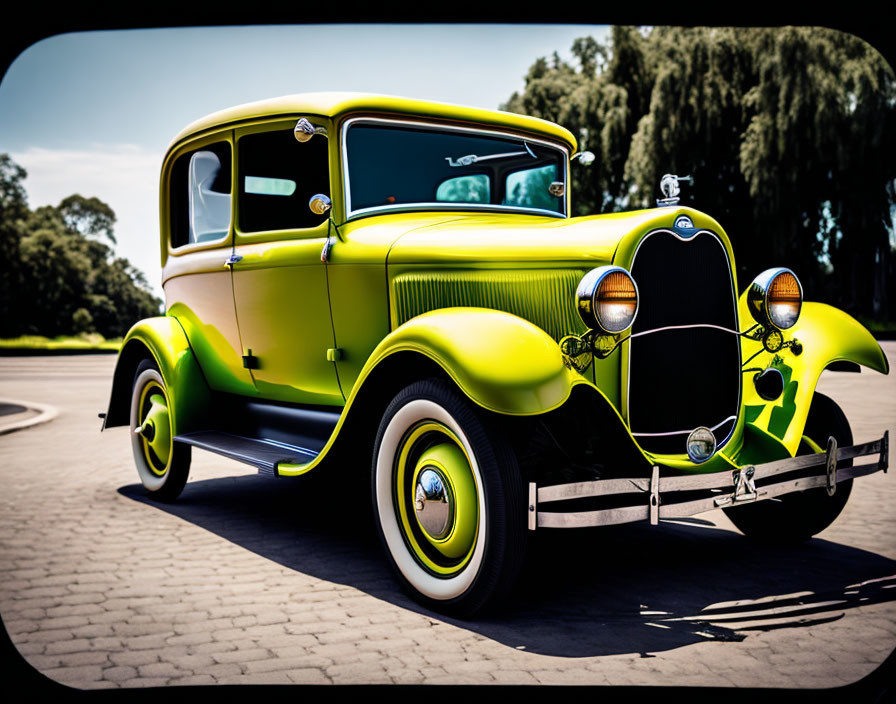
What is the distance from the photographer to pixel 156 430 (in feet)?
18.1

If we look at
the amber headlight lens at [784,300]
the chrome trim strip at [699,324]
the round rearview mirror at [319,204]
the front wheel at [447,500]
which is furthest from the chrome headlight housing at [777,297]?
the round rearview mirror at [319,204]

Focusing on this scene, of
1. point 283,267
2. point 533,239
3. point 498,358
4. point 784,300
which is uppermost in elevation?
Result: point 533,239

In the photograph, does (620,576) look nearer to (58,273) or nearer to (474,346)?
(474,346)

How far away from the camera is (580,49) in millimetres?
24672

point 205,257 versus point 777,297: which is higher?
point 205,257

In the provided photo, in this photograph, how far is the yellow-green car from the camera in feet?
10.6

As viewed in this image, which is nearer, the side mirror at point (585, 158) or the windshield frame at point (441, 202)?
the windshield frame at point (441, 202)

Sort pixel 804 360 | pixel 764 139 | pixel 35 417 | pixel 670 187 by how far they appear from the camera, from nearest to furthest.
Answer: pixel 670 187 → pixel 804 360 → pixel 35 417 → pixel 764 139

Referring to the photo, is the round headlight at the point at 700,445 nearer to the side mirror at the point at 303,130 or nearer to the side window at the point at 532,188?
the side window at the point at 532,188

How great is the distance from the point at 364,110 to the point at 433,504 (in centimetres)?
215

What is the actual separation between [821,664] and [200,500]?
4132 mm

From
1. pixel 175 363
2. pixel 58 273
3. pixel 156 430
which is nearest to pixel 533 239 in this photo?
pixel 175 363

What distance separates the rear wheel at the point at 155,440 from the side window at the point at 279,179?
1.29m

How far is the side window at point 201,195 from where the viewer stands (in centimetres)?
519
